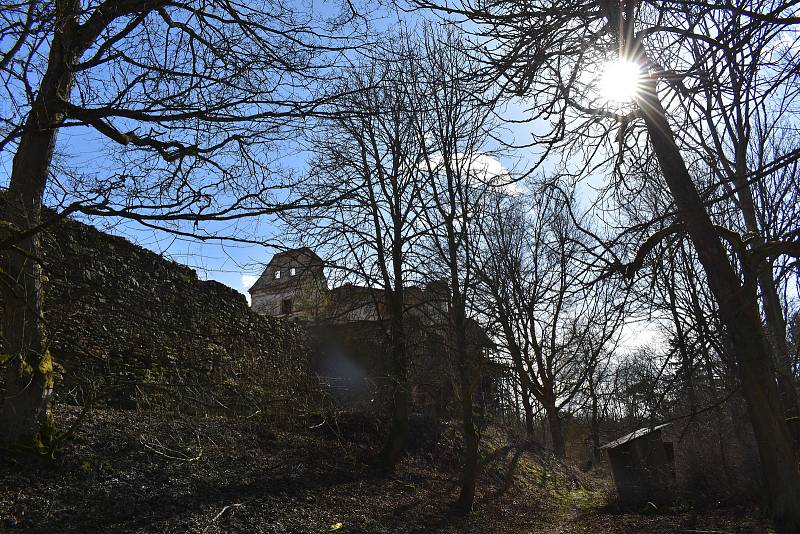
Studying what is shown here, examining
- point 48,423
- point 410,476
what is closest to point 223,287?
point 410,476

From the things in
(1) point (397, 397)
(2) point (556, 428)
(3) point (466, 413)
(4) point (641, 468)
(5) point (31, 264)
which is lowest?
(4) point (641, 468)

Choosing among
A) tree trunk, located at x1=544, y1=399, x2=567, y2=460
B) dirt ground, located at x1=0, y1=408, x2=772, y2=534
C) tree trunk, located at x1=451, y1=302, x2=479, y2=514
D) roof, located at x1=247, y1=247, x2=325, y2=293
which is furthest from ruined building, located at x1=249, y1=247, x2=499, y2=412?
tree trunk, located at x1=544, y1=399, x2=567, y2=460

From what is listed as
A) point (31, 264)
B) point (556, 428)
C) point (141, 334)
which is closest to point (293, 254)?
point (31, 264)

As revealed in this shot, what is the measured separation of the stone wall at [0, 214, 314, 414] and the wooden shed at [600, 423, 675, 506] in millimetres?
6719

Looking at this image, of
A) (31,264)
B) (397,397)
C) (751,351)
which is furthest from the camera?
(397,397)

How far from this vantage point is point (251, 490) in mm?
7926

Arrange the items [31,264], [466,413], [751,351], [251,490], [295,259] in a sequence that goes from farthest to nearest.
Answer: [466,413]
[251,490]
[295,259]
[31,264]
[751,351]

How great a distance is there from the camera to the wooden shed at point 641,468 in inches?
431

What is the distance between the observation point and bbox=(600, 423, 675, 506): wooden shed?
11.0 meters

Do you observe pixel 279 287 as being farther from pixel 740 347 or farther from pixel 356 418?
pixel 740 347

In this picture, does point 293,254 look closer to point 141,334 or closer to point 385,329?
point 141,334

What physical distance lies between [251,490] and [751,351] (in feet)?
20.7

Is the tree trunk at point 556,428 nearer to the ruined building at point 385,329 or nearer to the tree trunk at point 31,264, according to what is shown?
the ruined building at point 385,329

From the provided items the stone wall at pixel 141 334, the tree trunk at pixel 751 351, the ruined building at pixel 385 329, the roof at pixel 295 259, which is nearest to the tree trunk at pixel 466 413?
the ruined building at pixel 385 329
